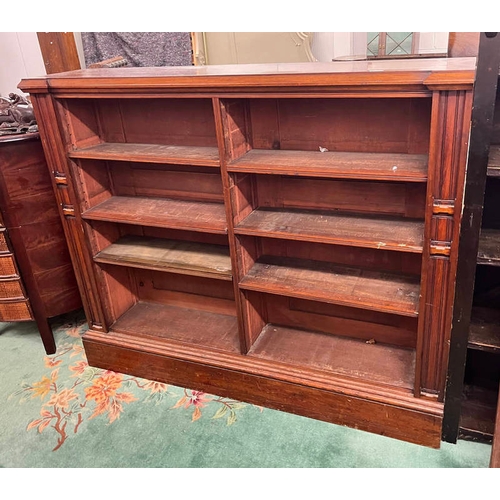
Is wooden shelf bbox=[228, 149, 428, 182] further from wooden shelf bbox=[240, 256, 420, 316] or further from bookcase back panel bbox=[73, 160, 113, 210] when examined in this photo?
bookcase back panel bbox=[73, 160, 113, 210]

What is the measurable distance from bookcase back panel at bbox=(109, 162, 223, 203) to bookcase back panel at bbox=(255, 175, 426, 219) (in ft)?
0.76

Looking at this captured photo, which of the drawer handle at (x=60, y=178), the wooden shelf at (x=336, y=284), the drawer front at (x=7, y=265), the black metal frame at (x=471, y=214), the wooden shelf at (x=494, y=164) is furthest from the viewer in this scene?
the drawer front at (x=7, y=265)

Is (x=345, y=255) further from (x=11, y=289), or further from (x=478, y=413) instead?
(x=11, y=289)

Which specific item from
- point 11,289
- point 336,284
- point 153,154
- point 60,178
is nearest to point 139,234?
point 60,178

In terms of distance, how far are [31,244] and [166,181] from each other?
0.77 m

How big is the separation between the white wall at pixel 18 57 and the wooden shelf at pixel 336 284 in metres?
2.98

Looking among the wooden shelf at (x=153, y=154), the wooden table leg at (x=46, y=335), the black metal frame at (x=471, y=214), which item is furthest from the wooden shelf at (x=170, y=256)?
the black metal frame at (x=471, y=214)

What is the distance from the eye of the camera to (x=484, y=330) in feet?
5.63

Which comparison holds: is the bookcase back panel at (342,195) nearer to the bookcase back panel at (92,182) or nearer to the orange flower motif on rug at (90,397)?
the bookcase back panel at (92,182)

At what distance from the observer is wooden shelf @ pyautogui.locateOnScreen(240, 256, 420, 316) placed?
177cm

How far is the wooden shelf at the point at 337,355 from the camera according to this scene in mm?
1957

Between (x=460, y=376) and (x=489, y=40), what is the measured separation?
1.11 metres

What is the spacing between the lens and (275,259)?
2.12 meters

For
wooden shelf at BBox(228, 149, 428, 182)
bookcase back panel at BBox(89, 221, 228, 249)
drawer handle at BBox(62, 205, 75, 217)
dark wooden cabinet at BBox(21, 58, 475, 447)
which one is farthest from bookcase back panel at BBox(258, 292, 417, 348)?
drawer handle at BBox(62, 205, 75, 217)
